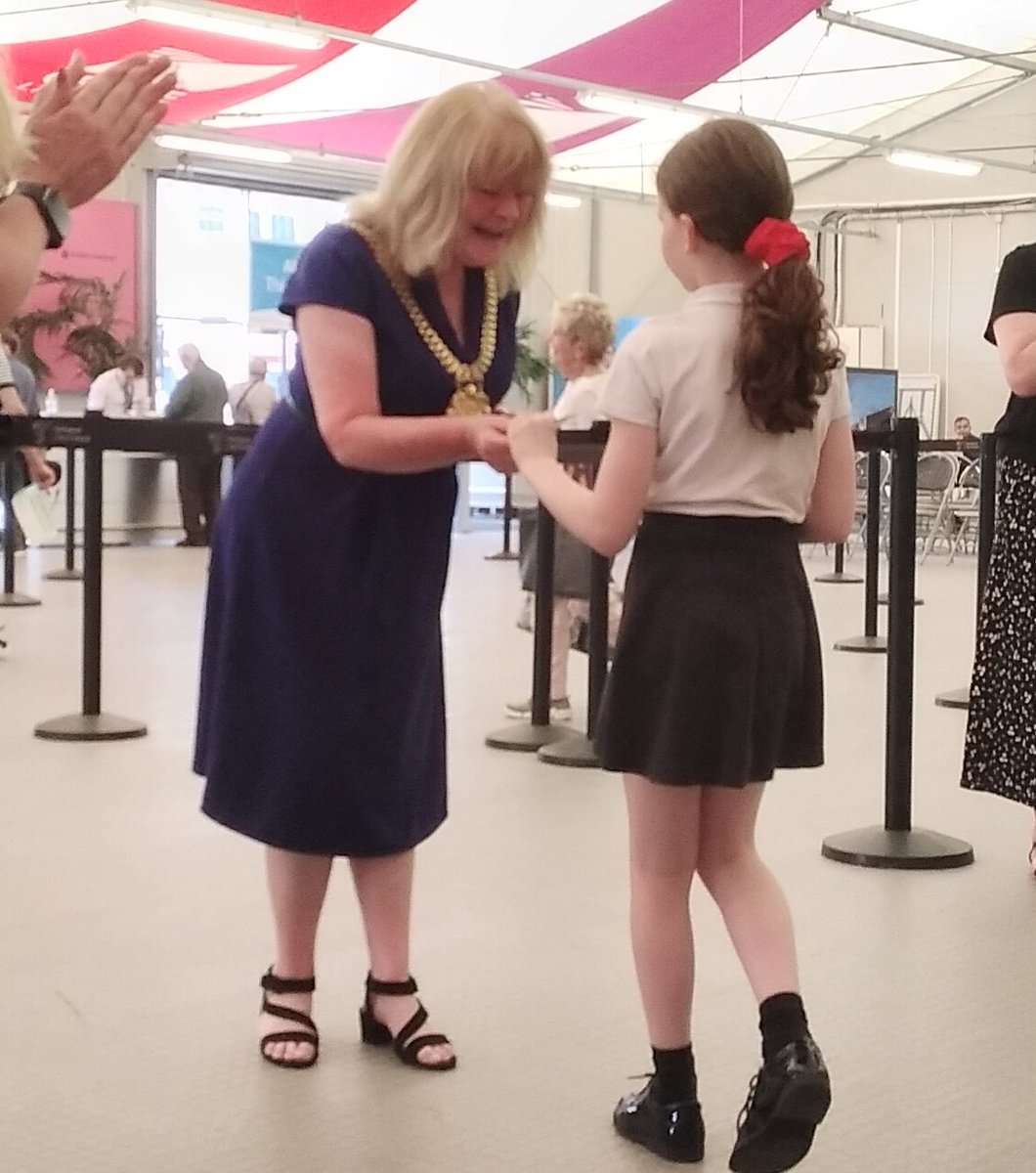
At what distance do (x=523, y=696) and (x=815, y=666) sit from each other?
3.64 m

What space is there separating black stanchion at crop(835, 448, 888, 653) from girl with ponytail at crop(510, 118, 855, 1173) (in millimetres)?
4876

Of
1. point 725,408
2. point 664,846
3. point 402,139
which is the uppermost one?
point 402,139

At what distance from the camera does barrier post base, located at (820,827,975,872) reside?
359 cm

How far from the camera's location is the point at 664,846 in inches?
82.2

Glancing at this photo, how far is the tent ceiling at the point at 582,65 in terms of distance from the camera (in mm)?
11930

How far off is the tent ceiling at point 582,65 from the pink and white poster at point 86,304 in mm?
1113

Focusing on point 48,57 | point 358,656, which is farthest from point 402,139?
point 48,57

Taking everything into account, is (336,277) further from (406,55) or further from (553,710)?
(406,55)

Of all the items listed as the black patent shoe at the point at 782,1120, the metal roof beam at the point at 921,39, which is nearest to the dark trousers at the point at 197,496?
the metal roof beam at the point at 921,39

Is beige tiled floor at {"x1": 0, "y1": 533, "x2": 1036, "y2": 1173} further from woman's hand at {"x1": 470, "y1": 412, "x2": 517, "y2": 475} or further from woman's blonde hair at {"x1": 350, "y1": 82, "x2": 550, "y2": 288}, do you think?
woman's blonde hair at {"x1": 350, "y1": 82, "x2": 550, "y2": 288}

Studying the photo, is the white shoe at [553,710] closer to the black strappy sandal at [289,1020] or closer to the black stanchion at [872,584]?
the black stanchion at [872,584]

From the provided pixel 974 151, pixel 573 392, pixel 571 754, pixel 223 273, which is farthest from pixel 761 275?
pixel 974 151

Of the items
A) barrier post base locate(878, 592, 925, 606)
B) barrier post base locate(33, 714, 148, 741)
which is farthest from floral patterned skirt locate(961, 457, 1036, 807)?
barrier post base locate(878, 592, 925, 606)

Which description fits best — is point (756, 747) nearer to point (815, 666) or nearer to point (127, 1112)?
point (815, 666)
